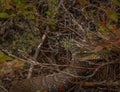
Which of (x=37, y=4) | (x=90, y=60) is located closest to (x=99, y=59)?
(x=90, y=60)

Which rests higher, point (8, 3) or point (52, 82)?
point (8, 3)

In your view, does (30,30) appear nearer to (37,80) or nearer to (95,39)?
(37,80)

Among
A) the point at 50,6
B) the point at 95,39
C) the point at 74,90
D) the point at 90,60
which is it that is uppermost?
the point at 50,6

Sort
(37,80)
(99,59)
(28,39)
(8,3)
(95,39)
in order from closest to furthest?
(95,39) → (99,59) → (37,80) → (8,3) → (28,39)

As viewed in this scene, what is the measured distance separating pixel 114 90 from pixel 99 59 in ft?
0.81

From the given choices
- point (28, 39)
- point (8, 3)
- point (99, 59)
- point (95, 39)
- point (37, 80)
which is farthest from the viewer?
point (28, 39)

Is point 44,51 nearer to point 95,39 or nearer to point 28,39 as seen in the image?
point 28,39

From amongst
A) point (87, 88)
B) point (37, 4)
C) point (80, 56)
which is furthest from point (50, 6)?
point (87, 88)

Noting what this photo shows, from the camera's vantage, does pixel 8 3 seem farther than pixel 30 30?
No

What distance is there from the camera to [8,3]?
2.79m

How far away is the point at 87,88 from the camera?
2361mm

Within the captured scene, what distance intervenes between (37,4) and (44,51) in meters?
0.62

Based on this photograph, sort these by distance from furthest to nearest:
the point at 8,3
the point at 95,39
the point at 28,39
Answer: the point at 28,39
the point at 8,3
the point at 95,39

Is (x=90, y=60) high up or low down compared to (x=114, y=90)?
up
